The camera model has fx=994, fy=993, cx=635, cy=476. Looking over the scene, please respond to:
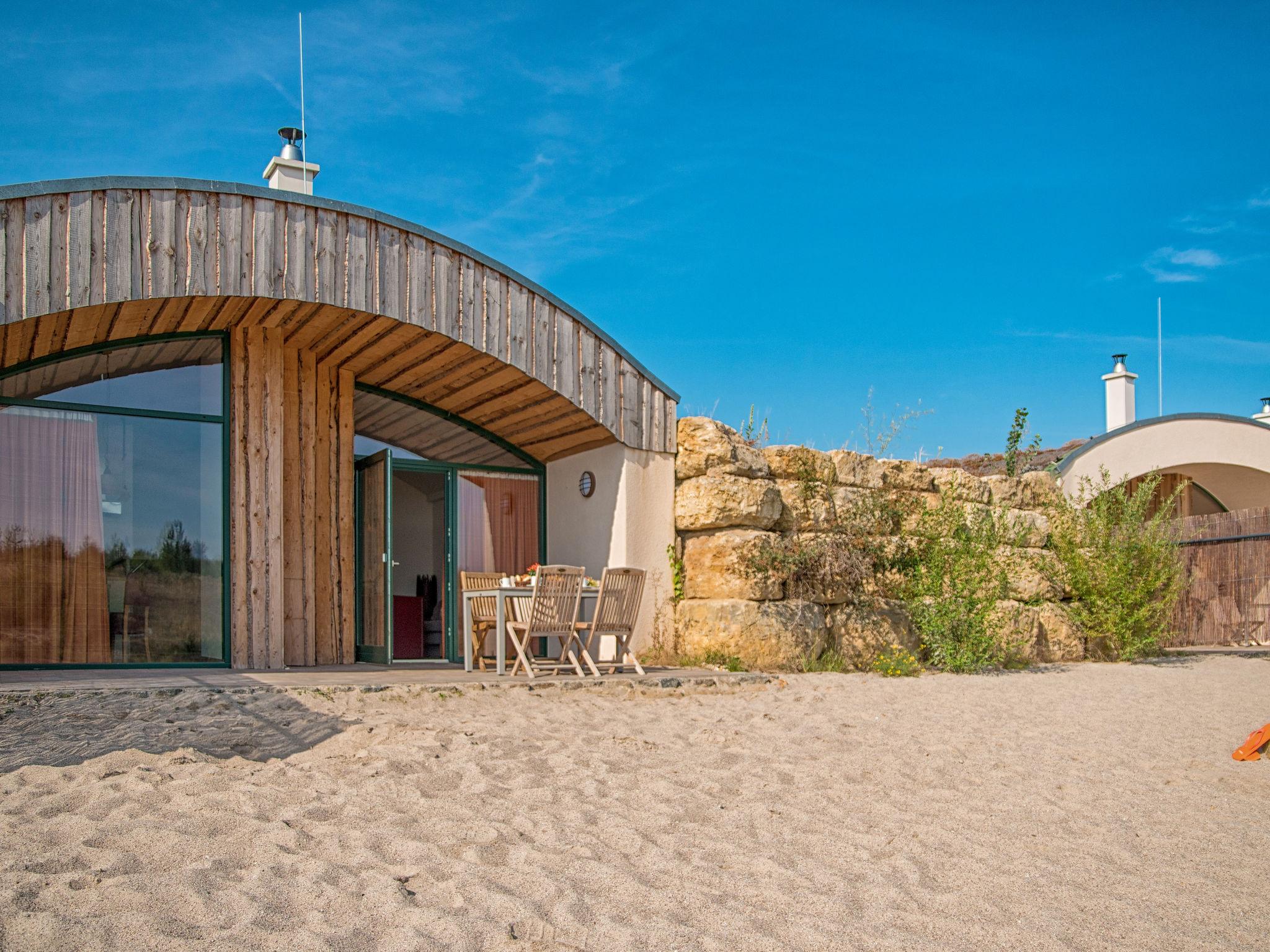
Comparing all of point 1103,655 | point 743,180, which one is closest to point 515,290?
point 1103,655

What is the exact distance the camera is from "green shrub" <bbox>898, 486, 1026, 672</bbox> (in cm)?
985

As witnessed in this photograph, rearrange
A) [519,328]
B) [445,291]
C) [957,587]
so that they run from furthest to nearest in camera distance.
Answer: [957,587]
[519,328]
[445,291]

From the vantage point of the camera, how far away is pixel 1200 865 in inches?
145

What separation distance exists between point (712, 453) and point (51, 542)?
5.75 meters

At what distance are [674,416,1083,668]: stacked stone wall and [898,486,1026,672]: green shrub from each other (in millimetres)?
214

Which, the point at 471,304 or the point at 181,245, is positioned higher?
the point at 181,245

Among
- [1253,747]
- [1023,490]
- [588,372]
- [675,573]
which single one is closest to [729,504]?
[675,573]

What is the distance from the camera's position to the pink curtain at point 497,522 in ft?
33.7

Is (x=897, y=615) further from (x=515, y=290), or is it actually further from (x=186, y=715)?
(x=186, y=715)

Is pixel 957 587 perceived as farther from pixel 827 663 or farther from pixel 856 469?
pixel 827 663

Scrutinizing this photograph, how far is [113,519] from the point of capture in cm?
837

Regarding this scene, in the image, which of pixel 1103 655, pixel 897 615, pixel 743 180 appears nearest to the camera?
pixel 897 615

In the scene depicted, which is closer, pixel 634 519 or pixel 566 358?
pixel 566 358

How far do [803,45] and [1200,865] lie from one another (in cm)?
1118
